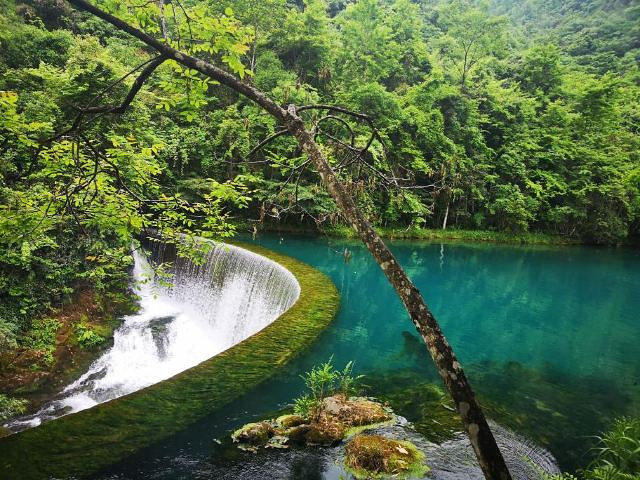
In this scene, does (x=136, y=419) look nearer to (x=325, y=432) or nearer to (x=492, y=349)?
(x=325, y=432)

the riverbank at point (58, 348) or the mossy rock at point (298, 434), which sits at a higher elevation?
the mossy rock at point (298, 434)

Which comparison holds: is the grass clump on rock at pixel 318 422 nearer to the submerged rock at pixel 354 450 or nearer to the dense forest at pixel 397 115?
the submerged rock at pixel 354 450

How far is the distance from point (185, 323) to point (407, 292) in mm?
9530

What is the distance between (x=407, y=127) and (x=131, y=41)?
15731mm

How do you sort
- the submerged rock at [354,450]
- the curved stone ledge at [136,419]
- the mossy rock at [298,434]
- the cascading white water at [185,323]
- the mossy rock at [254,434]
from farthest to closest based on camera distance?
the cascading white water at [185,323]
the mossy rock at [298,434]
the mossy rock at [254,434]
the submerged rock at [354,450]
the curved stone ledge at [136,419]

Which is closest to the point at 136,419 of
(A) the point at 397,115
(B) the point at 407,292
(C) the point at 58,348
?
(B) the point at 407,292

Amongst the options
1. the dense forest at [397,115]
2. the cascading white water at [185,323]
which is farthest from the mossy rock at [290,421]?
the dense forest at [397,115]

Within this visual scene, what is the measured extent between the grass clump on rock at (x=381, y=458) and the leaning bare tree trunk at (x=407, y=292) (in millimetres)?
2081

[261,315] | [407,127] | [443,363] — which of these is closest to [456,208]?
[407,127]

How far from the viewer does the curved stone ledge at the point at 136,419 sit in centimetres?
300

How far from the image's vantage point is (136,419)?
11.9 ft

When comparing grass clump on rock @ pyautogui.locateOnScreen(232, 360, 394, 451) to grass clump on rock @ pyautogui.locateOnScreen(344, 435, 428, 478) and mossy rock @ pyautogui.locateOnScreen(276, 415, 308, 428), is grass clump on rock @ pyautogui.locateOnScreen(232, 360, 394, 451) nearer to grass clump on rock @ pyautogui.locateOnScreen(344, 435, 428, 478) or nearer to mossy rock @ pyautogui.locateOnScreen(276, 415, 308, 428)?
mossy rock @ pyautogui.locateOnScreen(276, 415, 308, 428)

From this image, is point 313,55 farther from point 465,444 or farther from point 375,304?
point 465,444

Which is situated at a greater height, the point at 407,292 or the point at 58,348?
the point at 407,292
